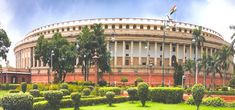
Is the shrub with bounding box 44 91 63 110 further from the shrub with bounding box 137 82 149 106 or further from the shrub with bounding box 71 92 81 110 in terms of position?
the shrub with bounding box 137 82 149 106

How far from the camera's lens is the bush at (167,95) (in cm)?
4253

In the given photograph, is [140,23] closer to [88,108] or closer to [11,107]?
[88,108]

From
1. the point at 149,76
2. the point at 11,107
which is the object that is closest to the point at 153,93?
the point at 11,107

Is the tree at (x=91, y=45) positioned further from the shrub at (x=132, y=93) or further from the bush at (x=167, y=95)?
the shrub at (x=132, y=93)

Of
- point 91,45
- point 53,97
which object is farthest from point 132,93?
point 91,45

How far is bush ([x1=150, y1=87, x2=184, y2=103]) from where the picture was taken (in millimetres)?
42531

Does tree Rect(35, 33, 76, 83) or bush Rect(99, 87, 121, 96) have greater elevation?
tree Rect(35, 33, 76, 83)

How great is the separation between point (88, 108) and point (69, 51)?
30.6 m

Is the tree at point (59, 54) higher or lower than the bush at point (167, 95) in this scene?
higher

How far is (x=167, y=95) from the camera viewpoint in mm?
42656

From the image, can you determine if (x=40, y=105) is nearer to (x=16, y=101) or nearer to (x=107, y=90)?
(x=16, y=101)

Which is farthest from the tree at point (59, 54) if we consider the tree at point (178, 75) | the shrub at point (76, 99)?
the shrub at point (76, 99)

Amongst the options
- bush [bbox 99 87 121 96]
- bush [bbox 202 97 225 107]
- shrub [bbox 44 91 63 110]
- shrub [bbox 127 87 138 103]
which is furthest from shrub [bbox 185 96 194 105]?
shrub [bbox 44 91 63 110]

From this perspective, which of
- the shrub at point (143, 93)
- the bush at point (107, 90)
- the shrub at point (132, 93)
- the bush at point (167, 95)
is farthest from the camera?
the bush at point (107, 90)
